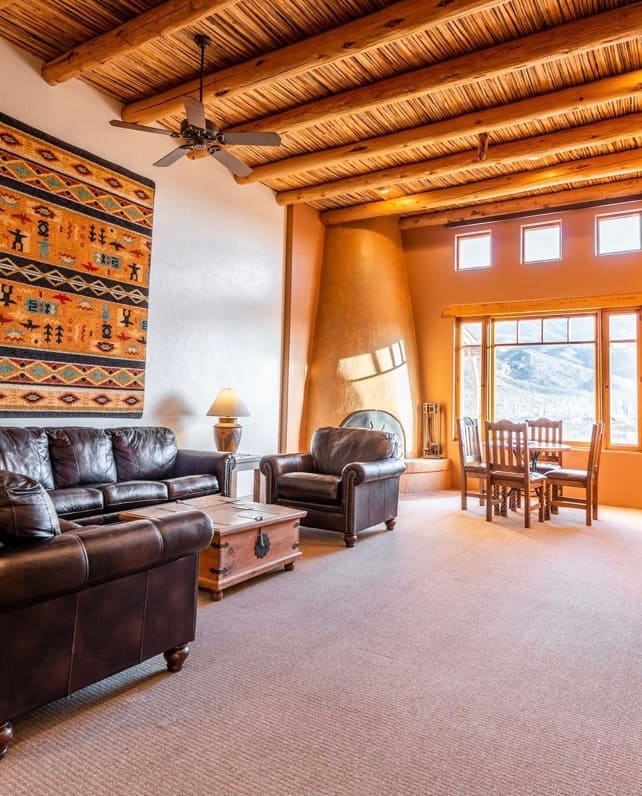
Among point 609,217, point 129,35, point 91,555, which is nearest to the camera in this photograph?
point 91,555

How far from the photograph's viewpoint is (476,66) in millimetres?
4262

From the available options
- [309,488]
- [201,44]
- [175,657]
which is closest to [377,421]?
[309,488]

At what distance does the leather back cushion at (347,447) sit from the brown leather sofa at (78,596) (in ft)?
9.68

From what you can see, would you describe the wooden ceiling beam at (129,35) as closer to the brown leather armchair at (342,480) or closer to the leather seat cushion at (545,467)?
the brown leather armchair at (342,480)

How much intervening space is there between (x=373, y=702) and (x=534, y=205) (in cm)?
698

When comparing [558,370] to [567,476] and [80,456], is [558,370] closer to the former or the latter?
[567,476]

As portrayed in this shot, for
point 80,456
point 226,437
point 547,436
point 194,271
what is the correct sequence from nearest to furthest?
point 80,456, point 226,437, point 194,271, point 547,436

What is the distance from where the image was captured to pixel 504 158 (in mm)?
5773

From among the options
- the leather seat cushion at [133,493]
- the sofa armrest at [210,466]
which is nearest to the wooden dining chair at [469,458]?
the sofa armrest at [210,466]

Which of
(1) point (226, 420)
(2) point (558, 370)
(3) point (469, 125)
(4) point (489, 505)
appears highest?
(3) point (469, 125)

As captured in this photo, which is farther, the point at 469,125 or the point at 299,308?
the point at 299,308

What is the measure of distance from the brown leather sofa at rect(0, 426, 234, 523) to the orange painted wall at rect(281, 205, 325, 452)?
86.2 inches

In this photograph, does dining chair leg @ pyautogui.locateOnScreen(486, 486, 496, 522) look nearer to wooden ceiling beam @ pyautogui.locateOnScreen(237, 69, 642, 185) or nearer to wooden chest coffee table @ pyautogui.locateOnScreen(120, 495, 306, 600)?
wooden chest coffee table @ pyautogui.locateOnScreen(120, 495, 306, 600)

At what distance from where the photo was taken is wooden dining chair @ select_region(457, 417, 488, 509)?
6023mm
